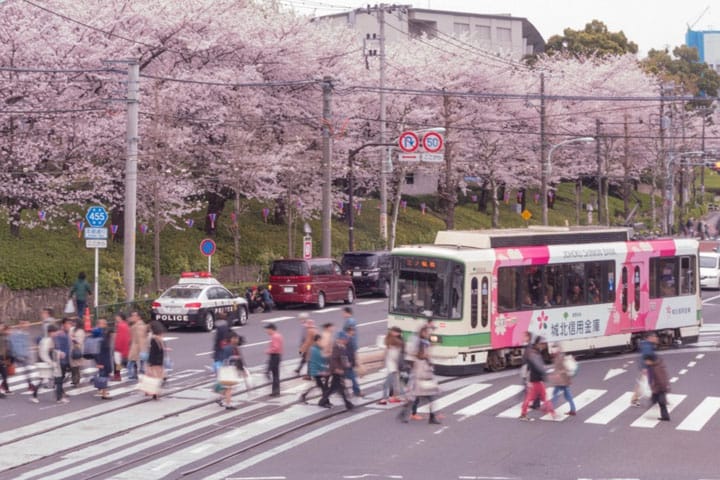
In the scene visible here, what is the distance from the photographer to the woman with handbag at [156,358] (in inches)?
833

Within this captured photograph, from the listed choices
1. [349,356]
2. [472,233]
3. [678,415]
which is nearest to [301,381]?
[349,356]

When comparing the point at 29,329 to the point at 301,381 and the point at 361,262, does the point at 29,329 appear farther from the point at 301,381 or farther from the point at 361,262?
the point at 361,262

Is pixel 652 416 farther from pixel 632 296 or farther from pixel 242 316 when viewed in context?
pixel 242 316

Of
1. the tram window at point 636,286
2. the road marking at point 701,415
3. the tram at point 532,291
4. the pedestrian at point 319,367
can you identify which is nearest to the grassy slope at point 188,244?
the tram at point 532,291

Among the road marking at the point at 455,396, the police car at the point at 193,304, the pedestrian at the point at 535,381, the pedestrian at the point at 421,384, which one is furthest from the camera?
the police car at the point at 193,304

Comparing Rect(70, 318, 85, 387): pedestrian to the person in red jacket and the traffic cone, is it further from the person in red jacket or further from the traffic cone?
the traffic cone

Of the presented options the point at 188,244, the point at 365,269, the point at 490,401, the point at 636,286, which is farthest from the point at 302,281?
the point at 490,401

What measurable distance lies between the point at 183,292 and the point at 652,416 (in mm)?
17916

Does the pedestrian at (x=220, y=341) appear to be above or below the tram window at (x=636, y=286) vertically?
below

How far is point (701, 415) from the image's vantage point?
20422 millimetres

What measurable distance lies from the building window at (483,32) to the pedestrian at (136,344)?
80950mm

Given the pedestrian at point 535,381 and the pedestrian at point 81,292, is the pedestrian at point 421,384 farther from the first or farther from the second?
the pedestrian at point 81,292

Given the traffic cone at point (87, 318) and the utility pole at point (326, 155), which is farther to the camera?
the utility pole at point (326, 155)

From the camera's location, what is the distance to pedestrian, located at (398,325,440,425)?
19031 mm
